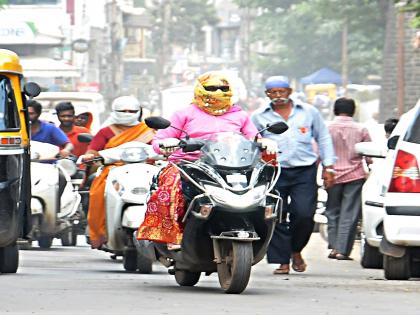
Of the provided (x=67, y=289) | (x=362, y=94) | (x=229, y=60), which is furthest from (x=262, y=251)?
(x=229, y=60)

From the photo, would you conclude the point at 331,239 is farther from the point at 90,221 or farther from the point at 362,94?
the point at 362,94

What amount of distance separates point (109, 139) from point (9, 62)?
269 cm

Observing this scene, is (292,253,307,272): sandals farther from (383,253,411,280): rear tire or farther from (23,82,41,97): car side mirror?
(23,82,41,97): car side mirror

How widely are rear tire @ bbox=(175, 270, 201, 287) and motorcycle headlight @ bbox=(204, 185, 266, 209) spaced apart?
1.19 meters

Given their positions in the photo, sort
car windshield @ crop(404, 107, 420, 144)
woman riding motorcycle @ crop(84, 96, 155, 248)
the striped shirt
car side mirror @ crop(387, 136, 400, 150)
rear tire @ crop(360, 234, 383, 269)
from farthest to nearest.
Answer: the striped shirt < rear tire @ crop(360, 234, 383, 269) < woman riding motorcycle @ crop(84, 96, 155, 248) < car side mirror @ crop(387, 136, 400, 150) < car windshield @ crop(404, 107, 420, 144)

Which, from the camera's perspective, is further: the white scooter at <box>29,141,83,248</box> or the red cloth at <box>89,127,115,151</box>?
the white scooter at <box>29,141,83,248</box>

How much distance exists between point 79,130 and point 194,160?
28.5 feet

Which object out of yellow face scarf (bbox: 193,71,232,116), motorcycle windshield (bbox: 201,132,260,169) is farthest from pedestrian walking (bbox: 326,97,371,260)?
motorcycle windshield (bbox: 201,132,260,169)

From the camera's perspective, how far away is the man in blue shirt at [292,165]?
1448 cm

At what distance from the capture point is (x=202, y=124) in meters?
12.1

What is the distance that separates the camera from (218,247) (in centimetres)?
1131

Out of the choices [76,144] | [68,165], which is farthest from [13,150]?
[76,144]

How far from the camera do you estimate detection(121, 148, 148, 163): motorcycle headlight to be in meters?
15.0

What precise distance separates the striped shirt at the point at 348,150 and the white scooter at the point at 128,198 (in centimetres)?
334
